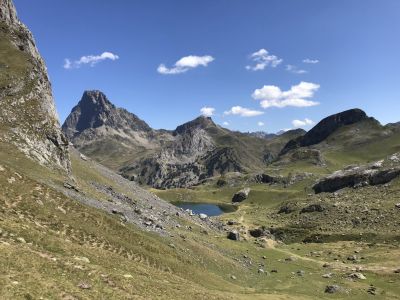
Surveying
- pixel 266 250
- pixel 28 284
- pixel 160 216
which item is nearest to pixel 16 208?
pixel 28 284

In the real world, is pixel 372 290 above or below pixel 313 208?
below

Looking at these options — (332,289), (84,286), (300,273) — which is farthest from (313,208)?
(84,286)

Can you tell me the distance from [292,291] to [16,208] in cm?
4346

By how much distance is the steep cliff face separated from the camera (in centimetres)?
7650

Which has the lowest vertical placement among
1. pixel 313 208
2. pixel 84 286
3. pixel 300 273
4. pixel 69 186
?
pixel 300 273

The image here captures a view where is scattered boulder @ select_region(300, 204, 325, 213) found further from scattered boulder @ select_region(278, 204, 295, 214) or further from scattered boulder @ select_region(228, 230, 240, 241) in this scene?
scattered boulder @ select_region(228, 230, 240, 241)

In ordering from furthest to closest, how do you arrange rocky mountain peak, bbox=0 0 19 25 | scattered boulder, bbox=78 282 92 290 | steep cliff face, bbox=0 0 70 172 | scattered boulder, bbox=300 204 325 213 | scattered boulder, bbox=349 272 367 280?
scattered boulder, bbox=300 204 325 213, rocky mountain peak, bbox=0 0 19 25, scattered boulder, bbox=349 272 367 280, steep cliff face, bbox=0 0 70 172, scattered boulder, bbox=78 282 92 290

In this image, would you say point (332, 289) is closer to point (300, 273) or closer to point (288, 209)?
point (300, 273)

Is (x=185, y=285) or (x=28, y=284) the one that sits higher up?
(x=28, y=284)

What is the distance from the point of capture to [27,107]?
8281cm

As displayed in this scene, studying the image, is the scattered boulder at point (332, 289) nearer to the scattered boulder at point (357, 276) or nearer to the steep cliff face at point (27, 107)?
the scattered boulder at point (357, 276)

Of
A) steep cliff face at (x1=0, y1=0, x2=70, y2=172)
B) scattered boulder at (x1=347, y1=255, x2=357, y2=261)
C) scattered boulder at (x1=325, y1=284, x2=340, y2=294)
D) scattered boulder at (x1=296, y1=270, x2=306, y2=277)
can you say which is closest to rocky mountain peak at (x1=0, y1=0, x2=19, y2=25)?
steep cliff face at (x1=0, y1=0, x2=70, y2=172)

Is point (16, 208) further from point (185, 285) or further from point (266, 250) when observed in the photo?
point (266, 250)

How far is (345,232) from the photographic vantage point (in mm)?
121875
